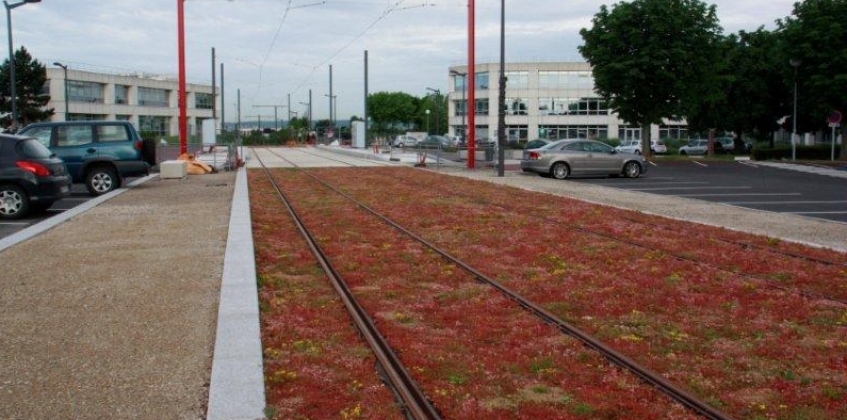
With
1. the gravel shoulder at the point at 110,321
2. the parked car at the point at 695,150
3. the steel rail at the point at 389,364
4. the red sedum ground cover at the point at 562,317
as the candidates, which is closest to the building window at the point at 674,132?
the parked car at the point at 695,150

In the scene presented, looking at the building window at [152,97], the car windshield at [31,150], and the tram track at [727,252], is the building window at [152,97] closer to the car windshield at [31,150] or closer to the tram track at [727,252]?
the car windshield at [31,150]

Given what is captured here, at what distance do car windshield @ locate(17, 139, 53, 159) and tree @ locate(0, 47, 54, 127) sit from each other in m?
61.9

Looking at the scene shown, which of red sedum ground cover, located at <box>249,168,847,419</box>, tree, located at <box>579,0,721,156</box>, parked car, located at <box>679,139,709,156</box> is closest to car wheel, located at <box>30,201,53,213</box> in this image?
red sedum ground cover, located at <box>249,168,847,419</box>

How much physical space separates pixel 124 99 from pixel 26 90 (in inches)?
986

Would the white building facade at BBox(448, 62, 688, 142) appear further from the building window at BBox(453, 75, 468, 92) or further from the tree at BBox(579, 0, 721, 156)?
the tree at BBox(579, 0, 721, 156)

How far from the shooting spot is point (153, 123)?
104 meters

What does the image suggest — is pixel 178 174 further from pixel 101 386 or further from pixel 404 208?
pixel 101 386

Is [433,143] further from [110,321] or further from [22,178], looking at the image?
[110,321]

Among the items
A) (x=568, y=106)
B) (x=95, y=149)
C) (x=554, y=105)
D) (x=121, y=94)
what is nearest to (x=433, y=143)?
(x=554, y=105)

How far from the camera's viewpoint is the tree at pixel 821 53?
42.3 metres

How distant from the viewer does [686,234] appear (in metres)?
13.3

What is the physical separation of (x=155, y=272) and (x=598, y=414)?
594 cm

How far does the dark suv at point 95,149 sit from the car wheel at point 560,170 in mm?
14149

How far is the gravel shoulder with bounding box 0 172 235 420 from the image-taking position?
5.14m
